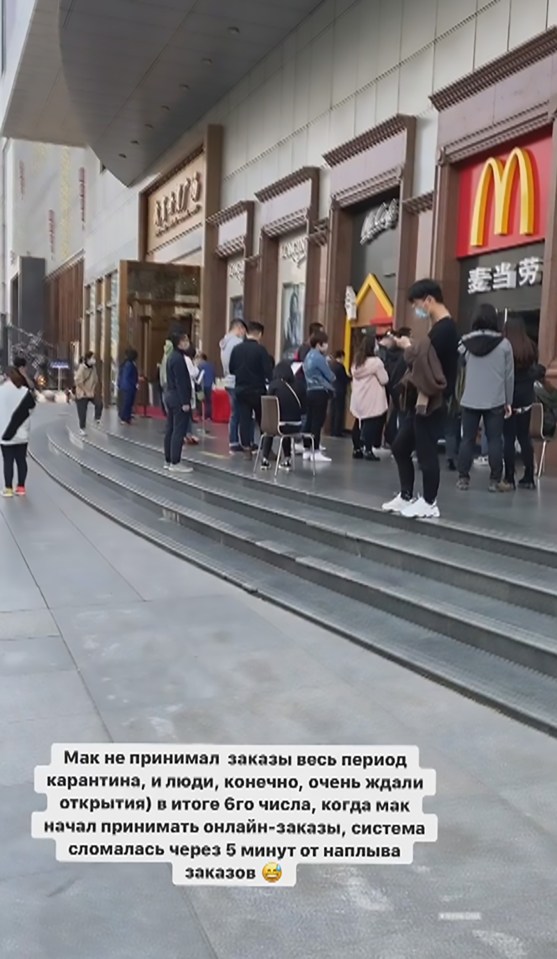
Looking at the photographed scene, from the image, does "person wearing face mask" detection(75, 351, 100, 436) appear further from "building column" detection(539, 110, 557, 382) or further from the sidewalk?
the sidewalk

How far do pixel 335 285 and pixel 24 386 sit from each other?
632cm

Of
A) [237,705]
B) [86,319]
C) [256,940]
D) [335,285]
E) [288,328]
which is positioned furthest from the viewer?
[86,319]

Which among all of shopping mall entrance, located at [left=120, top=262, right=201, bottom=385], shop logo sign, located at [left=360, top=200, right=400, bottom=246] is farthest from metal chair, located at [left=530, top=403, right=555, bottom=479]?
shopping mall entrance, located at [left=120, top=262, right=201, bottom=385]

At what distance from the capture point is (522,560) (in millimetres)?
5309

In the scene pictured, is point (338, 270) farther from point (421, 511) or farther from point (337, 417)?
point (421, 511)

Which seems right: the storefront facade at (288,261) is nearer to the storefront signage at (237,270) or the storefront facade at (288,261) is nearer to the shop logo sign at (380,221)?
the storefront signage at (237,270)

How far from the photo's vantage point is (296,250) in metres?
16.2

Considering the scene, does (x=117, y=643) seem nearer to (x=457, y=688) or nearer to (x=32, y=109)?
(x=457, y=688)

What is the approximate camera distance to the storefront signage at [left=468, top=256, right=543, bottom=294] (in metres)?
9.84

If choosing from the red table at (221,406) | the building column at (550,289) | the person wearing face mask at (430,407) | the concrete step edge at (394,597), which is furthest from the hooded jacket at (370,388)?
the red table at (221,406)

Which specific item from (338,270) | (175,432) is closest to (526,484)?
(175,432)

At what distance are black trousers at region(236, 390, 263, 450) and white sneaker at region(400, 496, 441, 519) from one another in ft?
13.4

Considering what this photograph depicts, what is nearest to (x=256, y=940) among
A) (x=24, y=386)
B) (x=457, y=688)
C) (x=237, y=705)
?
(x=237, y=705)

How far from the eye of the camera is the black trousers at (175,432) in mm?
9758
